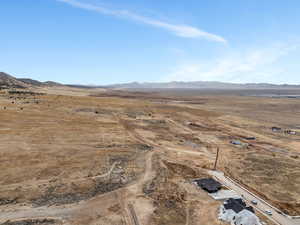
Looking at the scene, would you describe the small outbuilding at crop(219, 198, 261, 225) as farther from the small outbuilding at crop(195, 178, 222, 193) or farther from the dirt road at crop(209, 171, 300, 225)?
the small outbuilding at crop(195, 178, 222, 193)

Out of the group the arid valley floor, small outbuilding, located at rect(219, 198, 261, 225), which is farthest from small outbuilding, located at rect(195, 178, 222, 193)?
small outbuilding, located at rect(219, 198, 261, 225)

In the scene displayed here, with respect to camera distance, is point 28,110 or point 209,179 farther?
point 28,110

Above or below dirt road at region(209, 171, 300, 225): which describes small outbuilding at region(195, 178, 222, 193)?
above

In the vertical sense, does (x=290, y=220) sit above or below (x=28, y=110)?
below

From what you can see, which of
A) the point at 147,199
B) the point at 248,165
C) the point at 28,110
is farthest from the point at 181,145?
the point at 28,110

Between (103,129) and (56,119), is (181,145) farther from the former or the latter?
(56,119)

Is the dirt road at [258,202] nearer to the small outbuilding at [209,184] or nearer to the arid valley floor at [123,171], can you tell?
the arid valley floor at [123,171]
